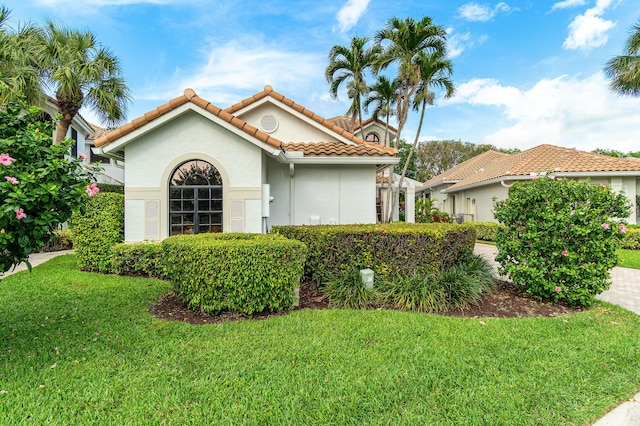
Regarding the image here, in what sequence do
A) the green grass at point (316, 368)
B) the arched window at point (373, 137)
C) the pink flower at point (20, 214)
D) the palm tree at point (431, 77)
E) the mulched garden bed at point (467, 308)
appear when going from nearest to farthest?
the green grass at point (316, 368), the pink flower at point (20, 214), the mulched garden bed at point (467, 308), the palm tree at point (431, 77), the arched window at point (373, 137)

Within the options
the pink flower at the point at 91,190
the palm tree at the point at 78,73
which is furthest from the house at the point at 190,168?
the palm tree at the point at 78,73

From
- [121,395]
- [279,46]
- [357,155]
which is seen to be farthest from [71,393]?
[279,46]

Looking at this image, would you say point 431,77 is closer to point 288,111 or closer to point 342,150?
point 288,111

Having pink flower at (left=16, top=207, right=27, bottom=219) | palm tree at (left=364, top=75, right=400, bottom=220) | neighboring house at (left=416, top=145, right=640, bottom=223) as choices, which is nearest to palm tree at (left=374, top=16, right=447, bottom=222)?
palm tree at (left=364, top=75, right=400, bottom=220)

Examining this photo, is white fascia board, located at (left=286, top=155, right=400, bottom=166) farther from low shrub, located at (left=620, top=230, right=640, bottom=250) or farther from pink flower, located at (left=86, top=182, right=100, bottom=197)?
low shrub, located at (left=620, top=230, right=640, bottom=250)

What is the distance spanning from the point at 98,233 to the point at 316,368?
26.5 feet

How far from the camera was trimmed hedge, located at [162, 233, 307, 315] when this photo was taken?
16.8 ft

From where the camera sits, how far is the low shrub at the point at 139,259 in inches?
329

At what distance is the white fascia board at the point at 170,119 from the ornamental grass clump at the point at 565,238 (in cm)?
635

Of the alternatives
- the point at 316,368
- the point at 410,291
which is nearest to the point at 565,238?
the point at 410,291

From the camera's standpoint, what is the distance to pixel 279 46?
14359mm

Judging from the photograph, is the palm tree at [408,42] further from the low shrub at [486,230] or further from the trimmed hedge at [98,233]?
the trimmed hedge at [98,233]

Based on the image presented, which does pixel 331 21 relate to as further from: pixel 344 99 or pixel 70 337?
pixel 70 337

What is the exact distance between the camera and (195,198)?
29.6ft
